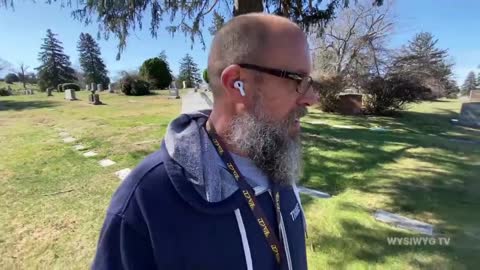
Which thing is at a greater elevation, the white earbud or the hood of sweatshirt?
the white earbud

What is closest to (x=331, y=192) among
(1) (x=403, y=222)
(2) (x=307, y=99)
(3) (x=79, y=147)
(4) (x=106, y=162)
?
(1) (x=403, y=222)

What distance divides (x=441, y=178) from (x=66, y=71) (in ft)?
173

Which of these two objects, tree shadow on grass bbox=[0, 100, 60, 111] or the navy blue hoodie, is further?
tree shadow on grass bbox=[0, 100, 60, 111]

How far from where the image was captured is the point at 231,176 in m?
0.97

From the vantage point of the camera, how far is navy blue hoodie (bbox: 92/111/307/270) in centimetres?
86

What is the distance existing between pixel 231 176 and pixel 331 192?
3.35 m

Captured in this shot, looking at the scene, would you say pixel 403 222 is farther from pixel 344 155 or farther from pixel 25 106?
pixel 25 106

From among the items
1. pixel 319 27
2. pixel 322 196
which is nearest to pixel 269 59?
pixel 322 196

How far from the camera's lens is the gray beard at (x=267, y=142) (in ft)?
3.35

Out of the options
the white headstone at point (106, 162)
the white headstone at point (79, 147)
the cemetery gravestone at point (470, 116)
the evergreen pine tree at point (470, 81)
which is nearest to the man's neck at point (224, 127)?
the white headstone at point (106, 162)

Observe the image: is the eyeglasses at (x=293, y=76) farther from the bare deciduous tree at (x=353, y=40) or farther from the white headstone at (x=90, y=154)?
the bare deciduous tree at (x=353, y=40)

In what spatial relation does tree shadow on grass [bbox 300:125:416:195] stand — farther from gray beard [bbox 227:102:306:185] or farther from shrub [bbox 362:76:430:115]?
shrub [bbox 362:76:430:115]

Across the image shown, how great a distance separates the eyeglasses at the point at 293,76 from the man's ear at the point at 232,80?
27 millimetres

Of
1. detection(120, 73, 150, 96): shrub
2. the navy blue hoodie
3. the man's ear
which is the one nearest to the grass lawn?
the navy blue hoodie
